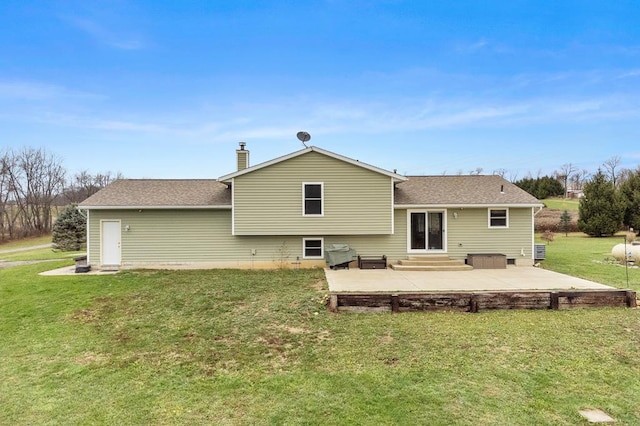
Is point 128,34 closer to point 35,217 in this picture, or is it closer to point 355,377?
point 355,377

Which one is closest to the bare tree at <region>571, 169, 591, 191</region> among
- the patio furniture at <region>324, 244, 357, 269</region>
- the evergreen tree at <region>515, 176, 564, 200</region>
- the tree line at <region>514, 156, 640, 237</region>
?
the evergreen tree at <region>515, 176, 564, 200</region>

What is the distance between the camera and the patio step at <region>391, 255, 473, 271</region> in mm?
12133

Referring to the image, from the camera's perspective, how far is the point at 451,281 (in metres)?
9.98

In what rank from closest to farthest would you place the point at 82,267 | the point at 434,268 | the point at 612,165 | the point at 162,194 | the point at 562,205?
the point at 434,268
the point at 82,267
the point at 162,194
the point at 562,205
the point at 612,165

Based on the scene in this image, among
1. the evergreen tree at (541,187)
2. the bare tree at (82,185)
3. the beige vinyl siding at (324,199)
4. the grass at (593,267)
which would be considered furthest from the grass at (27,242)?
the evergreen tree at (541,187)

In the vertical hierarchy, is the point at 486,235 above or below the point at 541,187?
below

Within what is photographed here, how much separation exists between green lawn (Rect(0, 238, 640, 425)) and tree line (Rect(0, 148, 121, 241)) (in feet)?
130

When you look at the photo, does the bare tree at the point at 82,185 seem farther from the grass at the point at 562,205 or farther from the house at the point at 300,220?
the grass at the point at 562,205

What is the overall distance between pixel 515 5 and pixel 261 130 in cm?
1475

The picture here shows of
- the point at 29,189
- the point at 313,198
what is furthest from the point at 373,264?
the point at 29,189

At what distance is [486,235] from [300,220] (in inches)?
283

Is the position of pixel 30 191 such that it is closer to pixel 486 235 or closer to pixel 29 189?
pixel 29 189

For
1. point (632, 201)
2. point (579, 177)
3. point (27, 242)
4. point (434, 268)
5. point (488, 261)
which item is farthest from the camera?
point (579, 177)

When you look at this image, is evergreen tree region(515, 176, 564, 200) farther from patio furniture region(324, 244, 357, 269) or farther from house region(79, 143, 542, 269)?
patio furniture region(324, 244, 357, 269)
